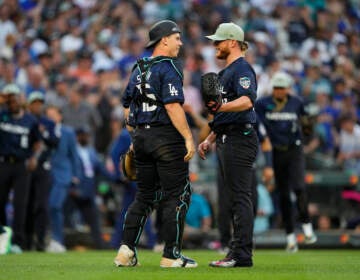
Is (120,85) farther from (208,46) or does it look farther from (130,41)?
(208,46)

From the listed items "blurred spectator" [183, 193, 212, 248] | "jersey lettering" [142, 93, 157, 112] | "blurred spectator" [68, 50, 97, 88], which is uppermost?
"blurred spectator" [68, 50, 97, 88]

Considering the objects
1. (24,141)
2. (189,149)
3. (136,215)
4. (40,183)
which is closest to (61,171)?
(40,183)

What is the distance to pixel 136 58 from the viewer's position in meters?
21.7

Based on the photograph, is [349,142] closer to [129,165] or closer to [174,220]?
[129,165]

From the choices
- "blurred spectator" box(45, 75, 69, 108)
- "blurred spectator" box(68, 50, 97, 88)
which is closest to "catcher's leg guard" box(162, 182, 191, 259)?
"blurred spectator" box(45, 75, 69, 108)

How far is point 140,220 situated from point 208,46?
14300 mm

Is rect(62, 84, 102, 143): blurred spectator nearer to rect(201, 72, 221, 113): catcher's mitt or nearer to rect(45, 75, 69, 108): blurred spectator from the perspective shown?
rect(45, 75, 69, 108): blurred spectator

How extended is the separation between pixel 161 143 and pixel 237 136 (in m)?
0.81

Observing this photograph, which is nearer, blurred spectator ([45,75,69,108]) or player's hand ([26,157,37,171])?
player's hand ([26,157,37,171])

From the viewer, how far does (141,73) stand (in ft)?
32.0

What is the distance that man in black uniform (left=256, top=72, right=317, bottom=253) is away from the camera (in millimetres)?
14516

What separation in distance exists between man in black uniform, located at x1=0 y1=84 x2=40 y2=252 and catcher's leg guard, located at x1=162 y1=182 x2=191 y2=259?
575cm

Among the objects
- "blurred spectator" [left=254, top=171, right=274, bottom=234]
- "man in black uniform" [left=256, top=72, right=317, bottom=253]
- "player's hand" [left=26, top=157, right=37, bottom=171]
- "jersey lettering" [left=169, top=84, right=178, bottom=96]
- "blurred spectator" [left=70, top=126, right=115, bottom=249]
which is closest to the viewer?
"jersey lettering" [left=169, top=84, right=178, bottom=96]

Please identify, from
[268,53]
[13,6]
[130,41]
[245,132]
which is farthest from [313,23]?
[245,132]
